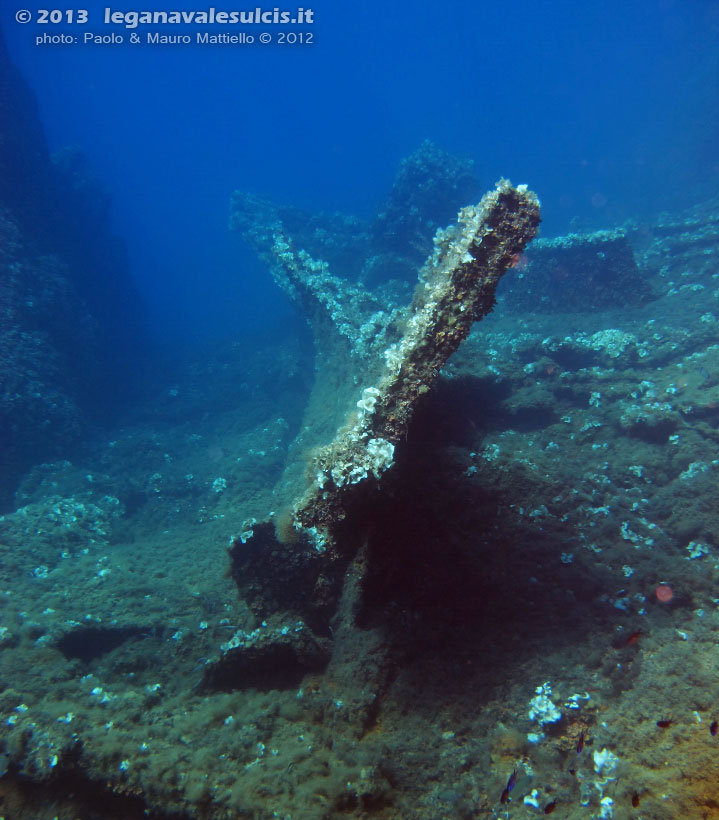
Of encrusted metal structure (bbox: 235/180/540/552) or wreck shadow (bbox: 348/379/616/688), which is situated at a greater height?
encrusted metal structure (bbox: 235/180/540/552)

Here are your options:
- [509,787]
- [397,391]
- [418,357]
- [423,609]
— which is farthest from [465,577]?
[418,357]

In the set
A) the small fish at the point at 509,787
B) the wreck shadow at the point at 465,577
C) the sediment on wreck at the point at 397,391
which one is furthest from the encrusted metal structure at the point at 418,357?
the small fish at the point at 509,787

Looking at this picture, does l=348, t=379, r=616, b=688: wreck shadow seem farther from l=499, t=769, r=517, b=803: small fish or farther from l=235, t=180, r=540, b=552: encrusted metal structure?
l=499, t=769, r=517, b=803: small fish

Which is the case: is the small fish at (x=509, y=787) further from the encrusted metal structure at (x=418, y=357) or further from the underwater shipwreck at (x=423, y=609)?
the encrusted metal structure at (x=418, y=357)

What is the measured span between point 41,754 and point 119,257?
924 inches

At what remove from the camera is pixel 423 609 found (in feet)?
13.9

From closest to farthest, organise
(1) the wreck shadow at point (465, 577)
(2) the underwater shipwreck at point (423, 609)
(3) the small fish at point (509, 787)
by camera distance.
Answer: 1. (3) the small fish at point (509, 787)
2. (2) the underwater shipwreck at point (423, 609)
3. (1) the wreck shadow at point (465, 577)

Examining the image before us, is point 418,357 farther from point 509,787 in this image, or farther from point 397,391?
point 509,787

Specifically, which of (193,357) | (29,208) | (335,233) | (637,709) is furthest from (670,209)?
(29,208)

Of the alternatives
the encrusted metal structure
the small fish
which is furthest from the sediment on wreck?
the small fish

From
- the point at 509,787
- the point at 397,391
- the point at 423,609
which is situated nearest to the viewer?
Result: the point at 509,787

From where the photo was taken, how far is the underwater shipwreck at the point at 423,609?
326 centimetres

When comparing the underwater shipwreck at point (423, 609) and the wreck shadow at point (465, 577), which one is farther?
the wreck shadow at point (465, 577)

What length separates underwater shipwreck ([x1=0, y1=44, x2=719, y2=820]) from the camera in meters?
3.26
